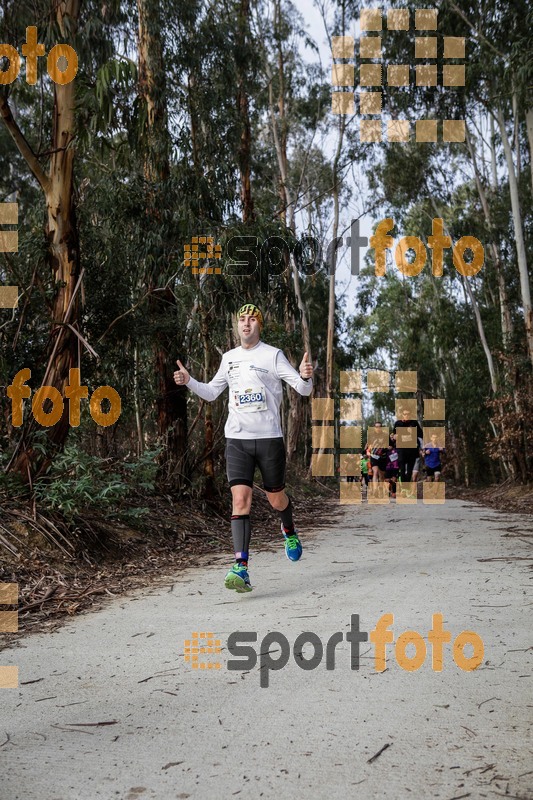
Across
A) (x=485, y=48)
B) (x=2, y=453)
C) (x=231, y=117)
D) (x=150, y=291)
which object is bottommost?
(x=2, y=453)

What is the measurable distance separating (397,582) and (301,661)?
87.0 inches

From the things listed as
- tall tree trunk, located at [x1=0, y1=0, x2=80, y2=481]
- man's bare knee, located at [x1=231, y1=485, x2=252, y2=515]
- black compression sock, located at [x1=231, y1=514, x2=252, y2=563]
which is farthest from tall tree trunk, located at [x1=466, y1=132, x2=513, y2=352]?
black compression sock, located at [x1=231, y1=514, x2=252, y2=563]

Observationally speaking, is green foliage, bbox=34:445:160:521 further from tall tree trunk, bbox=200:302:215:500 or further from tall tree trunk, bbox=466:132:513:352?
tall tree trunk, bbox=466:132:513:352

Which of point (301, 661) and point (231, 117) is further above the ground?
point (231, 117)

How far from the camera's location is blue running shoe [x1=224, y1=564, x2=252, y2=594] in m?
5.54

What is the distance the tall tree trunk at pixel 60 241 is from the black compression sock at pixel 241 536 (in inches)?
91.7

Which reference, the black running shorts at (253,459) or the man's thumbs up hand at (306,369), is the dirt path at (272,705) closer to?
the black running shorts at (253,459)

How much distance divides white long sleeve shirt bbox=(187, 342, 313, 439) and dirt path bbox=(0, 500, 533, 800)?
121 cm

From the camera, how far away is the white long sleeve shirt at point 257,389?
603 centimetres

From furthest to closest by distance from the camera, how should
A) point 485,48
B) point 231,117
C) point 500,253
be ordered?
point 500,253 → point 485,48 → point 231,117

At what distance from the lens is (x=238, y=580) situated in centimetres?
554

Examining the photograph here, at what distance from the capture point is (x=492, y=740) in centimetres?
279

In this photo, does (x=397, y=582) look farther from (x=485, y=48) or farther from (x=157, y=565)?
(x=485, y=48)

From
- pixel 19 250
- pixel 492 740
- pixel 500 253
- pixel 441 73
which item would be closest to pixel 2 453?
pixel 19 250
